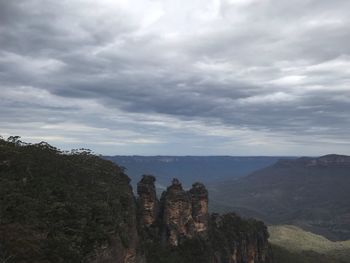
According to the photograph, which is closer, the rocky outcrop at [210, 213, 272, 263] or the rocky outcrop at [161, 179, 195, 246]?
the rocky outcrop at [161, 179, 195, 246]

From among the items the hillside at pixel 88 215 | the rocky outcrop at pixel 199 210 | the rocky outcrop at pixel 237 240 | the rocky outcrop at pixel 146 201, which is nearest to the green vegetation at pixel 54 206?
the hillside at pixel 88 215

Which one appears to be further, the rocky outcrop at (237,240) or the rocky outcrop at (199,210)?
the rocky outcrop at (237,240)

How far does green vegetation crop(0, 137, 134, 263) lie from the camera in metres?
50.6

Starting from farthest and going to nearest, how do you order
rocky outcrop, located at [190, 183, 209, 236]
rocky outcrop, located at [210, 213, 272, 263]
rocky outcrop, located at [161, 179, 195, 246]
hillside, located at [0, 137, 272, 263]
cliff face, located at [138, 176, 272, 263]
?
1. rocky outcrop, located at [210, 213, 272, 263]
2. rocky outcrop, located at [190, 183, 209, 236]
3. rocky outcrop, located at [161, 179, 195, 246]
4. cliff face, located at [138, 176, 272, 263]
5. hillside, located at [0, 137, 272, 263]

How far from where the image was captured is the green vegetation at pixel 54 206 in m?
50.6

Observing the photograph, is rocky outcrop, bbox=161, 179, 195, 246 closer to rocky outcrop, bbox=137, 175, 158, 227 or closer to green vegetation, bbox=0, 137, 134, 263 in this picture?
rocky outcrop, bbox=137, 175, 158, 227

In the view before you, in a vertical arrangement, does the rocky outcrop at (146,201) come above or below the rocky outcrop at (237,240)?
above

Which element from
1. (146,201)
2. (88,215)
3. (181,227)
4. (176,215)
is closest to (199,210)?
(181,227)

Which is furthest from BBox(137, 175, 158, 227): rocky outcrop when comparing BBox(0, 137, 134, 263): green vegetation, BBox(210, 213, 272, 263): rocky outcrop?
BBox(210, 213, 272, 263): rocky outcrop

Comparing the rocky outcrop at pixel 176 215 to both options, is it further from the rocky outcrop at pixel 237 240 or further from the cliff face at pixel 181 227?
the rocky outcrop at pixel 237 240

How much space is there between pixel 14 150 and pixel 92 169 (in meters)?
17.4

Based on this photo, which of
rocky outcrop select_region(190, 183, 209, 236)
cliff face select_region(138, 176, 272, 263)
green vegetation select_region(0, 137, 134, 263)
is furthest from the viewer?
rocky outcrop select_region(190, 183, 209, 236)

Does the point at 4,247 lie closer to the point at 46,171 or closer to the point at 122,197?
the point at 46,171

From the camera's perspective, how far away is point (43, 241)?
171 ft
